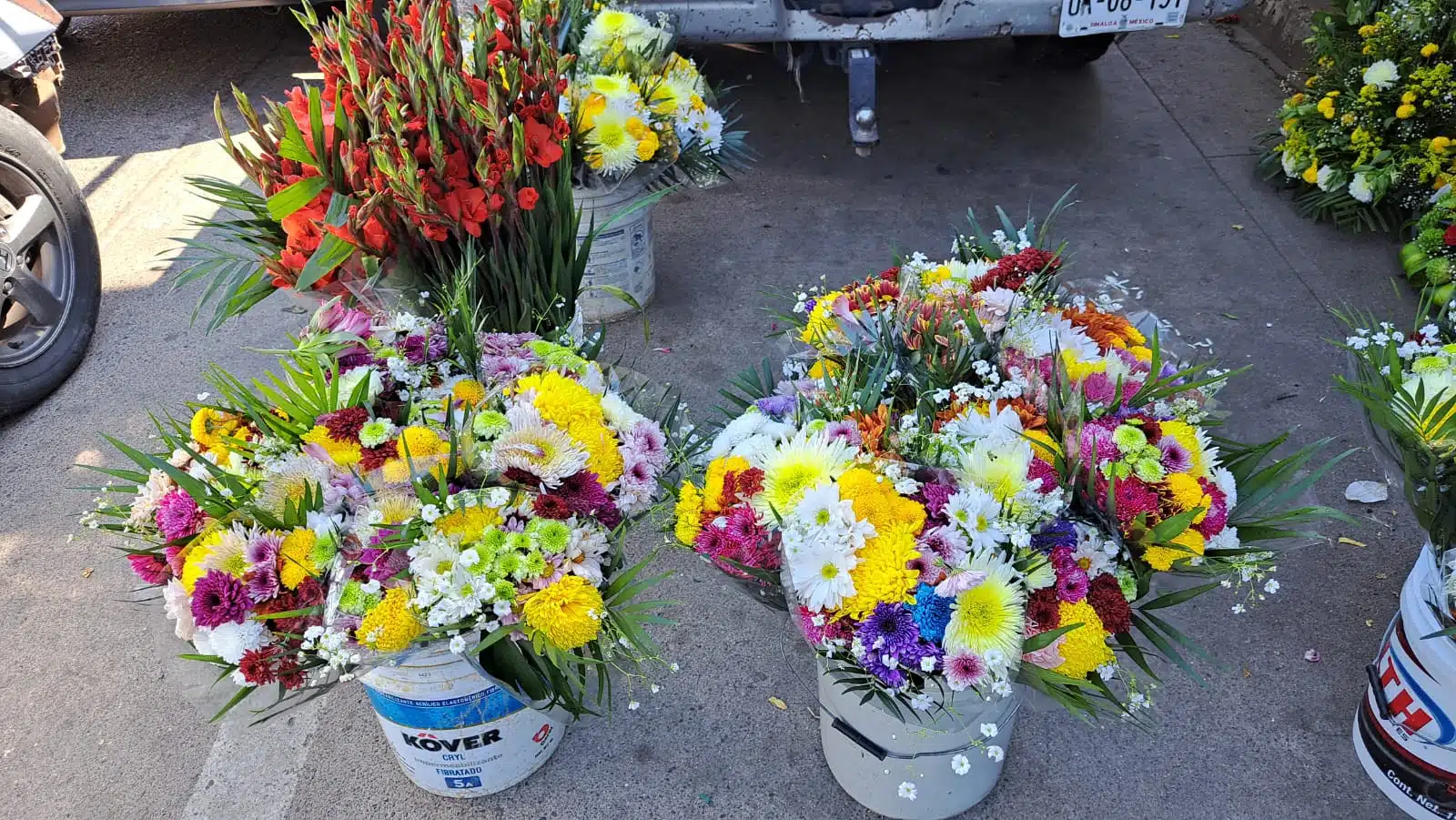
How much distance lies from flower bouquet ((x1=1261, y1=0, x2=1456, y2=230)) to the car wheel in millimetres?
4386

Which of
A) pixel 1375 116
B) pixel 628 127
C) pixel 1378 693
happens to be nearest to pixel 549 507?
pixel 628 127

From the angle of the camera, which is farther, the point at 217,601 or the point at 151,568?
the point at 151,568

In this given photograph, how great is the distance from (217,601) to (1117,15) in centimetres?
327

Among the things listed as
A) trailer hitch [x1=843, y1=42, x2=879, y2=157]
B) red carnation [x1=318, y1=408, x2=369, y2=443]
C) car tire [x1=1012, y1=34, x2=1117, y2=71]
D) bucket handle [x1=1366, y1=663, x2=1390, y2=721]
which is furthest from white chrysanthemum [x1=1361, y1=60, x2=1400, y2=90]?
red carnation [x1=318, y1=408, x2=369, y2=443]

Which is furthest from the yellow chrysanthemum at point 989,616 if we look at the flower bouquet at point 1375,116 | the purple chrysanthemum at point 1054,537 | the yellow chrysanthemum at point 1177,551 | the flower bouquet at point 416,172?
the flower bouquet at point 1375,116

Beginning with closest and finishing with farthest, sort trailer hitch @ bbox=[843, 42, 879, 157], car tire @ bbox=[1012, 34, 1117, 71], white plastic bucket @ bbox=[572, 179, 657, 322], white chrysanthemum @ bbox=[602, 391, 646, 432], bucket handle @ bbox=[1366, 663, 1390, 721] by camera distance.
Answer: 1. white chrysanthemum @ bbox=[602, 391, 646, 432]
2. bucket handle @ bbox=[1366, 663, 1390, 721]
3. white plastic bucket @ bbox=[572, 179, 657, 322]
4. trailer hitch @ bbox=[843, 42, 879, 157]
5. car tire @ bbox=[1012, 34, 1117, 71]

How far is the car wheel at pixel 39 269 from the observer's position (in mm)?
Result: 3064

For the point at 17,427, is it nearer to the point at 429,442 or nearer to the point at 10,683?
the point at 10,683

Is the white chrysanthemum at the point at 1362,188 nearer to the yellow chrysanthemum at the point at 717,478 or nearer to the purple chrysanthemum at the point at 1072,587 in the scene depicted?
the purple chrysanthemum at the point at 1072,587

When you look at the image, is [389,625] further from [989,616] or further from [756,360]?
[756,360]

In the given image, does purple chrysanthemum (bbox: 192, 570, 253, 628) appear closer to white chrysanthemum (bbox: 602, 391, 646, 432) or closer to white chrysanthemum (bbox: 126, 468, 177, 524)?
white chrysanthemum (bbox: 126, 468, 177, 524)

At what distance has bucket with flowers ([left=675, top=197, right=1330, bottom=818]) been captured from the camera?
145 cm

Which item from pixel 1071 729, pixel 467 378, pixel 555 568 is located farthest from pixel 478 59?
pixel 1071 729

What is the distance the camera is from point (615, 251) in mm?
3133
